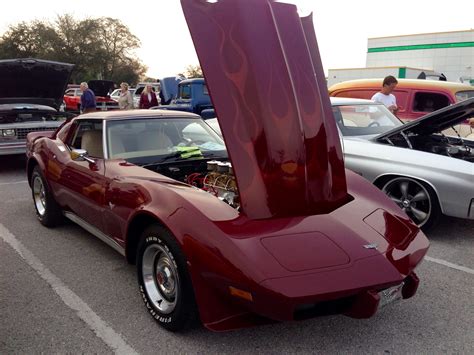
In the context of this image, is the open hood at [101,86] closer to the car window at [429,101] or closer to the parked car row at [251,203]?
the car window at [429,101]

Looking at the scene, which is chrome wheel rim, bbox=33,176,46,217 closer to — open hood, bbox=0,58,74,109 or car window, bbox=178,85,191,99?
open hood, bbox=0,58,74,109

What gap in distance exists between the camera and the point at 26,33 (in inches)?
1860

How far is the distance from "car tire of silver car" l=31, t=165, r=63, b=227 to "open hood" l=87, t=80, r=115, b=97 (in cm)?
1483

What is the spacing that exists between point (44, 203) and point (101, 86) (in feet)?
52.0

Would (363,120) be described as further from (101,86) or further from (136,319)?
(101,86)

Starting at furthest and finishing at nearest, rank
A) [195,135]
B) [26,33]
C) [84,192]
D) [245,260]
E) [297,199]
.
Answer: [26,33] < [195,135] < [84,192] < [297,199] < [245,260]

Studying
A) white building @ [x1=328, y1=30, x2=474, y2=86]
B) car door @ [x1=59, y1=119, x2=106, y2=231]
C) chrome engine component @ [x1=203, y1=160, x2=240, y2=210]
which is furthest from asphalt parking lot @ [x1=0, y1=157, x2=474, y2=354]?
white building @ [x1=328, y1=30, x2=474, y2=86]

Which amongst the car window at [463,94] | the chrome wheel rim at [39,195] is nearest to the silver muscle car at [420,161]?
the car window at [463,94]

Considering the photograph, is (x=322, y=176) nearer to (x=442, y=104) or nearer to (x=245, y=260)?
(x=245, y=260)

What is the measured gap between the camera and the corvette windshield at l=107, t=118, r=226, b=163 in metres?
3.78

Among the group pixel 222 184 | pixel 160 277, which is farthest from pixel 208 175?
pixel 160 277

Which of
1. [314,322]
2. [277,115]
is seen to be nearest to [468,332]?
[314,322]

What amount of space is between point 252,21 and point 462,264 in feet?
9.32

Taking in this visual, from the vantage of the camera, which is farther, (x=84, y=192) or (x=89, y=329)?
(x=84, y=192)
